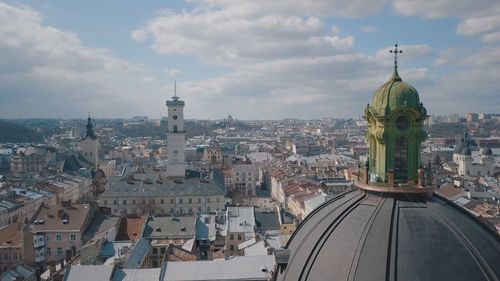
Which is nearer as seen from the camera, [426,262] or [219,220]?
[426,262]

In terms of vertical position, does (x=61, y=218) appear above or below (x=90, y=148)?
below

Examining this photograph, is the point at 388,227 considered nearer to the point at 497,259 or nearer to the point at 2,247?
the point at 497,259

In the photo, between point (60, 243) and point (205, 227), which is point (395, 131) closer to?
point (205, 227)

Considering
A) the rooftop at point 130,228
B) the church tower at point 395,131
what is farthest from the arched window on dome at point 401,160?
the rooftop at point 130,228

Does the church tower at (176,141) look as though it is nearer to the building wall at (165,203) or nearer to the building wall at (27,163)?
the building wall at (165,203)

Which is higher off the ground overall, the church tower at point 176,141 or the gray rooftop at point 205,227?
the church tower at point 176,141

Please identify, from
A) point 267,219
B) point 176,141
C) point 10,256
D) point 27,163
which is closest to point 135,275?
point 10,256

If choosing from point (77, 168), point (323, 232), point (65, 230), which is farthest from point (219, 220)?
point (77, 168)
